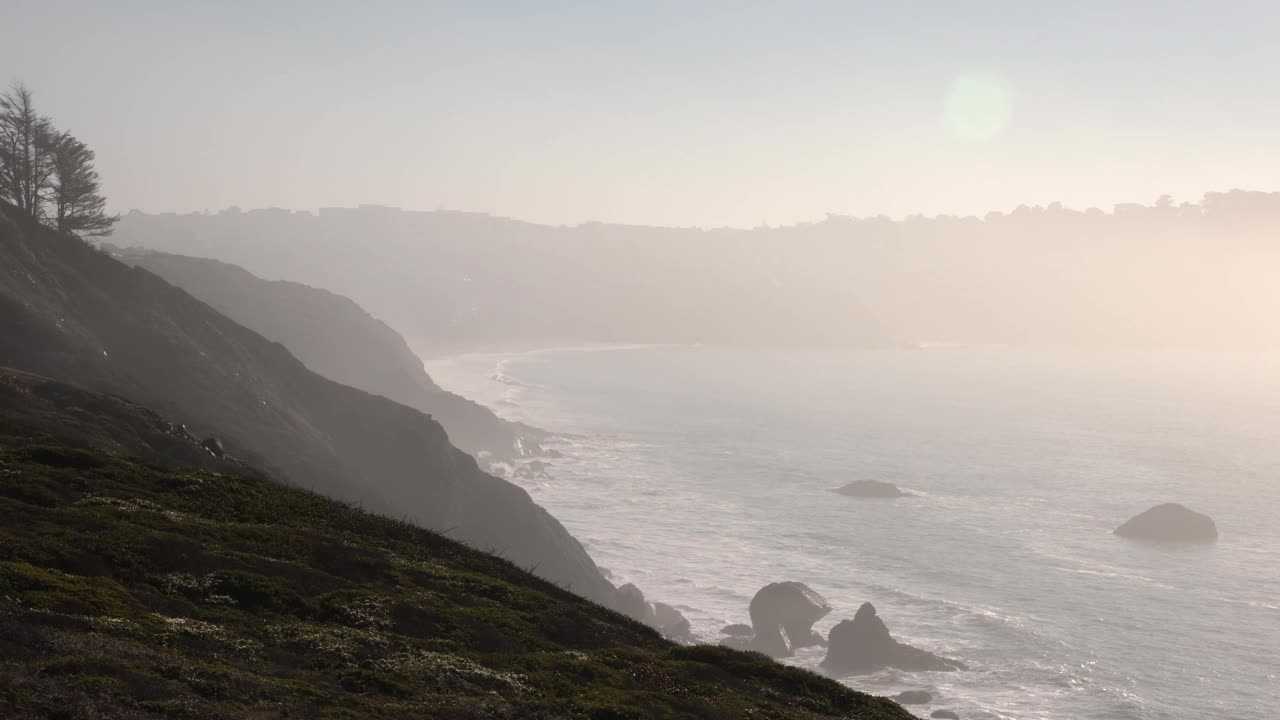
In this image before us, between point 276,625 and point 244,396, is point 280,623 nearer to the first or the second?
point 276,625

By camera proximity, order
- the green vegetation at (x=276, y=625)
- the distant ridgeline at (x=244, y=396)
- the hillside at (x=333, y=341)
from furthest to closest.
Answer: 1. the hillside at (x=333, y=341)
2. the distant ridgeline at (x=244, y=396)
3. the green vegetation at (x=276, y=625)

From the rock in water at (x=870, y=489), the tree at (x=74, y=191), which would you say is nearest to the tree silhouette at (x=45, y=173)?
the tree at (x=74, y=191)

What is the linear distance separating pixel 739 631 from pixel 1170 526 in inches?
2294

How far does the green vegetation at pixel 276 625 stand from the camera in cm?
1353

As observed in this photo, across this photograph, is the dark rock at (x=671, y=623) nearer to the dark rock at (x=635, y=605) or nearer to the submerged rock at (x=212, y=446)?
the dark rock at (x=635, y=605)

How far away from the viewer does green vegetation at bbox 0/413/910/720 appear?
13531mm

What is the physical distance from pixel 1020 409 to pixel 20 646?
677ft

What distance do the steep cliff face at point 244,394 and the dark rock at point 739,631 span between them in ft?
31.5

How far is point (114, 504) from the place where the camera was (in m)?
21.2

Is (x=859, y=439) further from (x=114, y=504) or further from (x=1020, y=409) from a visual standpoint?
(x=114, y=504)

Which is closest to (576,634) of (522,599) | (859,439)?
(522,599)

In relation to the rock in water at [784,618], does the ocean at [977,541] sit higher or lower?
higher

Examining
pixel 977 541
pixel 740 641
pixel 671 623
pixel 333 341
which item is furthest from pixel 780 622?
pixel 333 341

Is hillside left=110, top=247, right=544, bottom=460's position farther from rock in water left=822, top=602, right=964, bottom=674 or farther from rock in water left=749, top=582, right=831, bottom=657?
rock in water left=822, top=602, right=964, bottom=674
